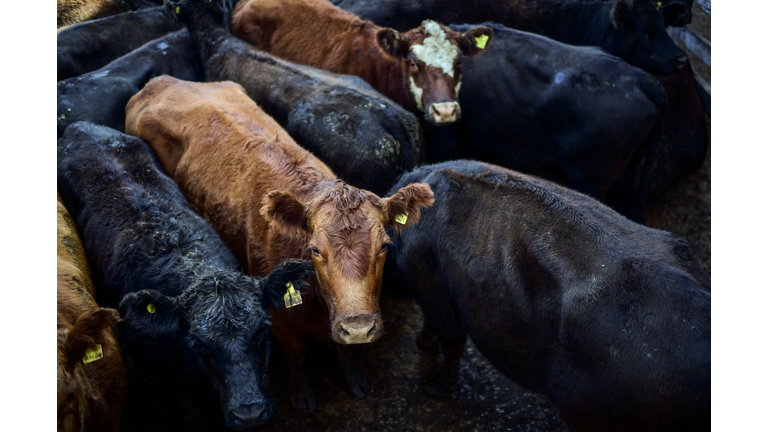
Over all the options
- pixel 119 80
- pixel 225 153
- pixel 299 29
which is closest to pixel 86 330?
pixel 225 153

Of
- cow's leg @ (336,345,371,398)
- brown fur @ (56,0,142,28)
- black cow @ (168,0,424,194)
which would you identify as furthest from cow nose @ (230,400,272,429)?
brown fur @ (56,0,142,28)

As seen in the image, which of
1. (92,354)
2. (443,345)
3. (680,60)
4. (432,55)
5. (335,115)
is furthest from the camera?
(680,60)

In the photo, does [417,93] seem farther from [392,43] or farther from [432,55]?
[392,43]

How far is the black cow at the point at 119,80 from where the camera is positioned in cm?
621

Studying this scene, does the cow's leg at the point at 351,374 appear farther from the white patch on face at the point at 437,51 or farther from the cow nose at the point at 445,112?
the white patch on face at the point at 437,51

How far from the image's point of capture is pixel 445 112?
6.16m

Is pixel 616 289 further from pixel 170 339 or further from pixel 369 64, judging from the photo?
pixel 369 64

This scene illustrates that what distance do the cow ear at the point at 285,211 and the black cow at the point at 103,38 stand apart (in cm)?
493

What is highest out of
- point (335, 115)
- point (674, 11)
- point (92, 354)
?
point (674, 11)

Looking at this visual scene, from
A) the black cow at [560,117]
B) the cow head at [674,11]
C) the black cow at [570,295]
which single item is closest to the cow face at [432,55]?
the black cow at [560,117]

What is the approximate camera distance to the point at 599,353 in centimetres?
321

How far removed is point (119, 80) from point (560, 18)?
606 centimetres

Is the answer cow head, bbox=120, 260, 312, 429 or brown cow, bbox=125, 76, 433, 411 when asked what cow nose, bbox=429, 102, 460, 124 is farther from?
cow head, bbox=120, 260, 312, 429

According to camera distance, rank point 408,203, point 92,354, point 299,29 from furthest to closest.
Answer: point 299,29
point 408,203
point 92,354
